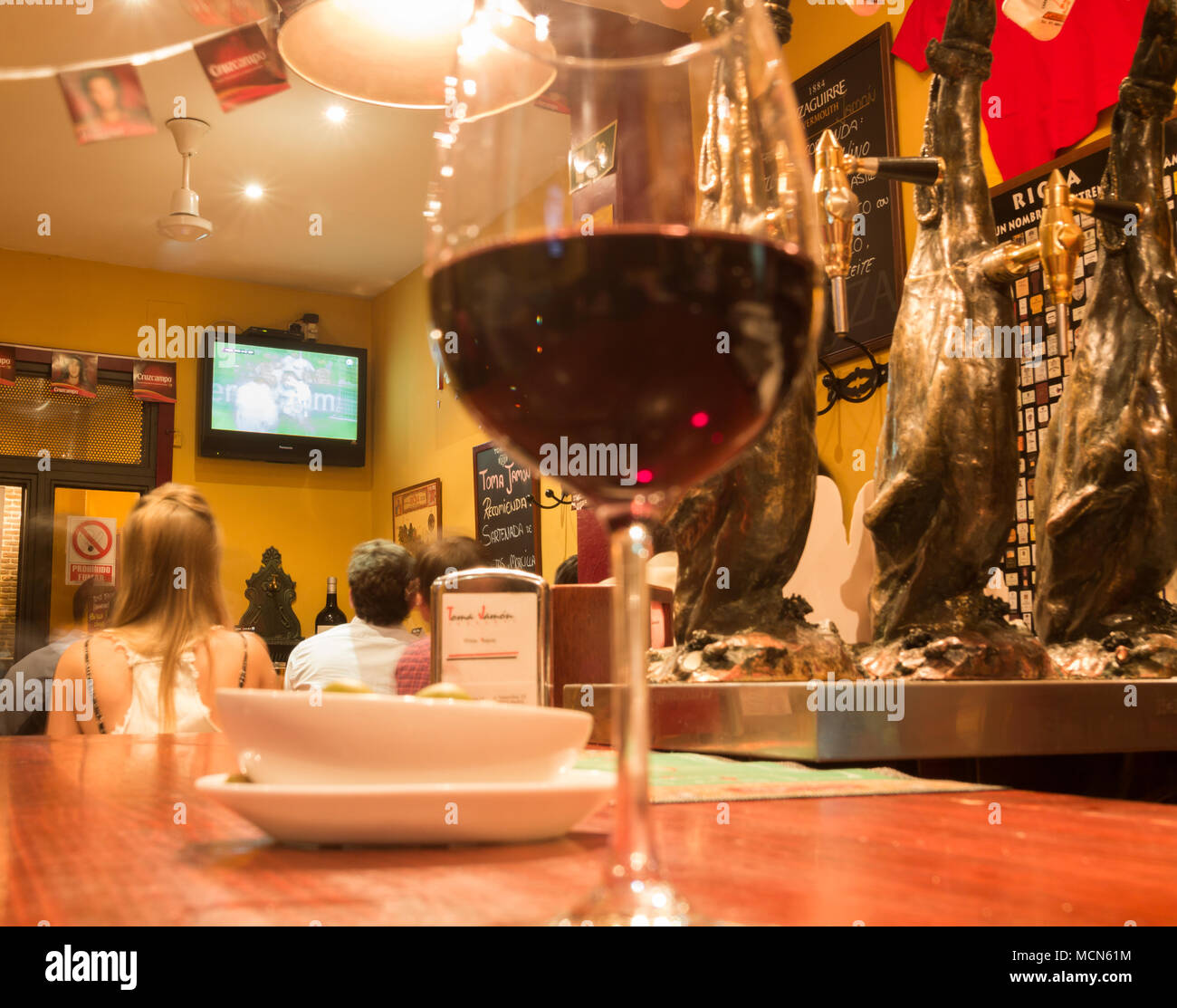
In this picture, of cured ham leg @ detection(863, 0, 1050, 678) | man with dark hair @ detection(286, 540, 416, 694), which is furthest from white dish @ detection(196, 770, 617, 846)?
man with dark hair @ detection(286, 540, 416, 694)

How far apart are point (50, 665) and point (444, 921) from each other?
2.97 metres

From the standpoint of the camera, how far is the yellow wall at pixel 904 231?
292 cm

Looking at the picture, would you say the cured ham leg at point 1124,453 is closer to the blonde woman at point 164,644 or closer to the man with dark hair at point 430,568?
the man with dark hair at point 430,568

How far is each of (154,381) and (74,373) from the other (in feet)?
1.36

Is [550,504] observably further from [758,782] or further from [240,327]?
[758,782]

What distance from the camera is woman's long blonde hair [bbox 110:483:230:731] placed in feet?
7.29

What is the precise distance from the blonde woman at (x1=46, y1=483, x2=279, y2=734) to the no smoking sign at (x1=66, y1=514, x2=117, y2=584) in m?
4.33

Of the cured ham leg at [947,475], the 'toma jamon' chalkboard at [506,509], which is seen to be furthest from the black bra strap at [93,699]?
the 'toma jamon' chalkboard at [506,509]

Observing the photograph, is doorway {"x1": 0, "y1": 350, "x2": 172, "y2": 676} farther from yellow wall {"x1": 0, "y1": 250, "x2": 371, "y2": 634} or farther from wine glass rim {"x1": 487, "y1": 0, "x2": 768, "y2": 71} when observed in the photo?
wine glass rim {"x1": 487, "y1": 0, "x2": 768, "y2": 71}

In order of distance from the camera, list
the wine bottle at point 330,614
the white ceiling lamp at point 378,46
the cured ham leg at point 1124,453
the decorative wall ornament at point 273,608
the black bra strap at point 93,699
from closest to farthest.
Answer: the cured ham leg at point 1124,453 < the white ceiling lamp at point 378,46 < the black bra strap at point 93,699 < the decorative wall ornament at point 273,608 < the wine bottle at point 330,614

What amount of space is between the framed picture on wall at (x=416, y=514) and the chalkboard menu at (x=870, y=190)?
3514mm

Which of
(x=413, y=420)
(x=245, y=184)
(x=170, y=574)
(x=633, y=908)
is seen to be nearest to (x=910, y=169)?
(x=633, y=908)

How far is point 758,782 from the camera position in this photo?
61cm

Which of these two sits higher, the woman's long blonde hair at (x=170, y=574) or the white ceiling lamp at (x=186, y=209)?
the white ceiling lamp at (x=186, y=209)
